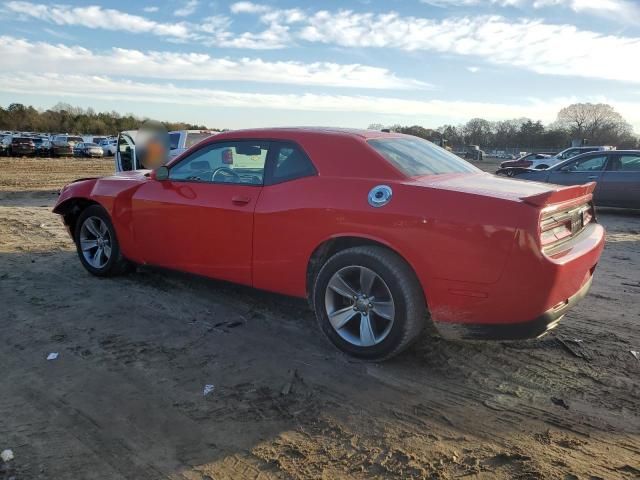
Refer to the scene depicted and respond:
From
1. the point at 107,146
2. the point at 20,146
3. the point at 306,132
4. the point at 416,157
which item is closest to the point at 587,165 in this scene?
the point at 416,157

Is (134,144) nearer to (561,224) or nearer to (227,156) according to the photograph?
(227,156)

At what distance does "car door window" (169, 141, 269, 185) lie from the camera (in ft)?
13.7

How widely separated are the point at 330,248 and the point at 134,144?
357 inches

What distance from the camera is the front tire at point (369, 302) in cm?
330

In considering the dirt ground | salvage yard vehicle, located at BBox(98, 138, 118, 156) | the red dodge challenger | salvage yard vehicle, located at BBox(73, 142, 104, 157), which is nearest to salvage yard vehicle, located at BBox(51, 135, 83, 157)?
salvage yard vehicle, located at BBox(73, 142, 104, 157)

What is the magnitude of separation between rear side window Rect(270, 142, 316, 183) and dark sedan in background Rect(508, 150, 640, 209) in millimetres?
8293

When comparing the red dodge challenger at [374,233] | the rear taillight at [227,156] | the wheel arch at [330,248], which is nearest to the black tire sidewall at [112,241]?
the red dodge challenger at [374,233]

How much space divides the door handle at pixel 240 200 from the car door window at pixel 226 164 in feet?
0.44

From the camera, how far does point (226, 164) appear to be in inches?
175

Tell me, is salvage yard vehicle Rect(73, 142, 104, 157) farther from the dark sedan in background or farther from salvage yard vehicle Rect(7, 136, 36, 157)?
the dark sedan in background

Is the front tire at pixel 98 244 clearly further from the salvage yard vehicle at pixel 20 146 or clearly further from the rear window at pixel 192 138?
the salvage yard vehicle at pixel 20 146

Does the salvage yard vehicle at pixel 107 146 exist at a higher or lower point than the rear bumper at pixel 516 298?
higher

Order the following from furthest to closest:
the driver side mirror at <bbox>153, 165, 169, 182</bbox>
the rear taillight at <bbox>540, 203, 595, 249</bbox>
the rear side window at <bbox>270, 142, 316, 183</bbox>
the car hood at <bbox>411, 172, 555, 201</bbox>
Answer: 1. the driver side mirror at <bbox>153, 165, 169, 182</bbox>
2. the rear side window at <bbox>270, 142, 316, 183</bbox>
3. the car hood at <bbox>411, 172, 555, 201</bbox>
4. the rear taillight at <bbox>540, 203, 595, 249</bbox>

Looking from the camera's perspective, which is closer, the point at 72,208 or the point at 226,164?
the point at 226,164
